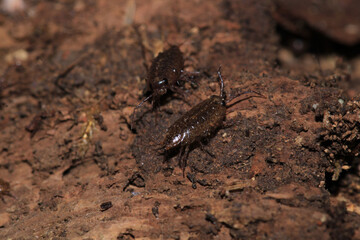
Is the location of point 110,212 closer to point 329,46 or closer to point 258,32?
point 258,32

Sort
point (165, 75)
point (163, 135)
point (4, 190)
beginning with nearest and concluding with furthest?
point (163, 135) → point (4, 190) → point (165, 75)

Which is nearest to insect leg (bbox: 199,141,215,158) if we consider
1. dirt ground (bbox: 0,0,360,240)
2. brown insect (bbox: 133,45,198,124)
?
dirt ground (bbox: 0,0,360,240)

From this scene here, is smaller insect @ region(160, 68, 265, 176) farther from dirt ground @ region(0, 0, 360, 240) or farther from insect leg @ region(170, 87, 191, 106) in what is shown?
insect leg @ region(170, 87, 191, 106)

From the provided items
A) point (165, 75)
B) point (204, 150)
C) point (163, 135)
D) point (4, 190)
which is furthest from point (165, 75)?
point (4, 190)

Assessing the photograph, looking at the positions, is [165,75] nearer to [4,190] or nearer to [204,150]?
[204,150]

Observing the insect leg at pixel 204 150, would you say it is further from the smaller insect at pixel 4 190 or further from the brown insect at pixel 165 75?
the smaller insect at pixel 4 190

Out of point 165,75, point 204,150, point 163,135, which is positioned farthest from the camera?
point 165,75
